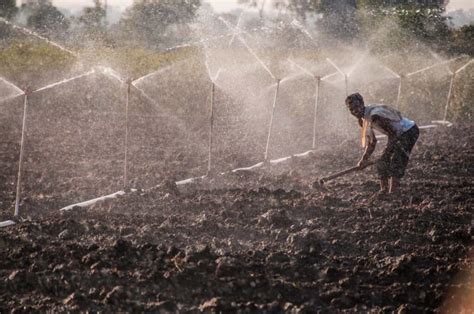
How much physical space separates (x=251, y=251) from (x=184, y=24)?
21696mm

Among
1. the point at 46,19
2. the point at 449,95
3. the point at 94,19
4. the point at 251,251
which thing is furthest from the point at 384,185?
the point at 46,19

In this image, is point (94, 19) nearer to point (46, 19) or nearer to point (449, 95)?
point (46, 19)

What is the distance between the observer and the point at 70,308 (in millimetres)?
4918

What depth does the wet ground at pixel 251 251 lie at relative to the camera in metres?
5.17

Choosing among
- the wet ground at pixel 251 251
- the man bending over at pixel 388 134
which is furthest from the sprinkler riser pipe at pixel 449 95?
the man bending over at pixel 388 134

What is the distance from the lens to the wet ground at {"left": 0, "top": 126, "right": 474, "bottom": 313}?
17.0 feet

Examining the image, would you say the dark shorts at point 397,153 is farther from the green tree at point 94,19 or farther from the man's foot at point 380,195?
the green tree at point 94,19

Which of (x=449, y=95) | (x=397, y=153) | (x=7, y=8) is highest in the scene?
(x=397, y=153)

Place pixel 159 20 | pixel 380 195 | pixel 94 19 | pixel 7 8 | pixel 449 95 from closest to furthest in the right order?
pixel 380 195 < pixel 449 95 < pixel 7 8 < pixel 159 20 < pixel 94 19

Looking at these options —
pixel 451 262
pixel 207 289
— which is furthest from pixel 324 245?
pixel 207 289

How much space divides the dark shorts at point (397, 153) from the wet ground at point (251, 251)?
345mm

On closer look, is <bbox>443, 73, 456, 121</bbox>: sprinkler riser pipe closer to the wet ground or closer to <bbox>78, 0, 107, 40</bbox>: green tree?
the wet ground

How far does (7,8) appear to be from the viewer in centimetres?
2681

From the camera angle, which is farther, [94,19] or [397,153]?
[94,19]
